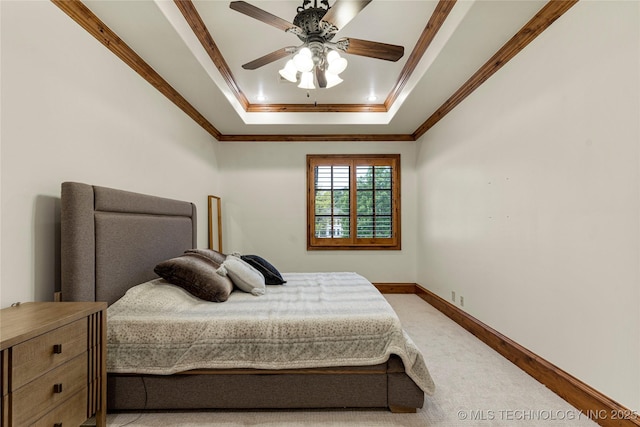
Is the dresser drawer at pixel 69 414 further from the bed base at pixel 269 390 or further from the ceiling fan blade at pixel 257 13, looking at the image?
the ceiling fan blade at pixel 257 13

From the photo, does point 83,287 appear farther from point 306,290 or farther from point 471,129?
point 471,129

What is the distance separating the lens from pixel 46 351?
47.6 inches

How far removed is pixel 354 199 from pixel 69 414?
13.5 feet

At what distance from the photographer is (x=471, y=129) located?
3.12 m

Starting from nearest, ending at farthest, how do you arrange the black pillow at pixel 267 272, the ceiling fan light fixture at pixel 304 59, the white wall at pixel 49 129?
the white wall at pixel 49 129
the ceiling fan light fixture at pixel 304 59
the black pillow at pixel 267 272

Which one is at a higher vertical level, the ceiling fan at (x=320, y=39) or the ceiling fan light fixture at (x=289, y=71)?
the ceiling fan at (x=320, y=39)

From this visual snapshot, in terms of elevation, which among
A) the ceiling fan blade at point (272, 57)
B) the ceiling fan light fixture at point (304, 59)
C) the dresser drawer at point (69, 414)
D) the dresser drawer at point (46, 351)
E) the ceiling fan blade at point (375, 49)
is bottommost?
the dresser drawer at point (69, 414)

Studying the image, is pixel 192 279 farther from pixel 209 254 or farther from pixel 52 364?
pixel 52 364

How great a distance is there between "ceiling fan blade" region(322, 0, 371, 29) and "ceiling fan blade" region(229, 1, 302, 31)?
24 cm

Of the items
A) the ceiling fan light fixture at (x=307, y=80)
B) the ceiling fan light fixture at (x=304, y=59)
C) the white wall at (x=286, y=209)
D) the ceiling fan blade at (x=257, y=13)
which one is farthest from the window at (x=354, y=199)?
the ceiling fan blade at (x=257, y=13)

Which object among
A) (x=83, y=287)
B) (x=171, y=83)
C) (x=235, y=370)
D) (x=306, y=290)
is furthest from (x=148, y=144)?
(x=235, y=370)

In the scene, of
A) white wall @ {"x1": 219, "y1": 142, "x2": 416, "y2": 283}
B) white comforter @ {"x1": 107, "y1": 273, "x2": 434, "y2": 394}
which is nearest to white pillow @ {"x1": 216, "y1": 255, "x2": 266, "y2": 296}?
white comforter @ {"x1": 107, "y1": 273, "x2": 434, "y2": 394}

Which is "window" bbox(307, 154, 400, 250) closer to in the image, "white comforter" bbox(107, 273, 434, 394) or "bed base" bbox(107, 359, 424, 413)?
"white comforter" bbox(107, 273, 434, 394)

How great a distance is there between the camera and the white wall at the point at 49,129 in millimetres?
1526
